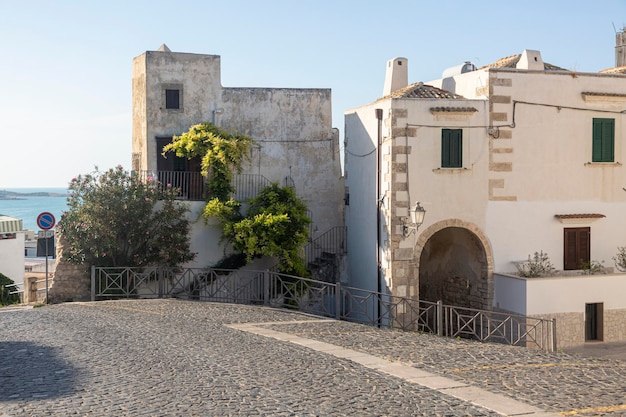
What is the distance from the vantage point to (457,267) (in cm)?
2491

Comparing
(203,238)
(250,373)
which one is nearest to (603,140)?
(203,238)

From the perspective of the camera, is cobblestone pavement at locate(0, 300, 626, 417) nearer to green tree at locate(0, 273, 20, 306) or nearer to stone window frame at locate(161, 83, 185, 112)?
stone window frame at locate(161, 83, 185, 112)

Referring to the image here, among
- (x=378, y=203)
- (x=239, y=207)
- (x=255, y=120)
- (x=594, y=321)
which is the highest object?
(x=255, y=120)

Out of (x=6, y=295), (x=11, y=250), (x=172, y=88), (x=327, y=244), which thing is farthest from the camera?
(x=11, y=250)

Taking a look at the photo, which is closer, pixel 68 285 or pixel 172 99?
pixel 68 285

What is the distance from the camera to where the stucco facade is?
2634 centimetres

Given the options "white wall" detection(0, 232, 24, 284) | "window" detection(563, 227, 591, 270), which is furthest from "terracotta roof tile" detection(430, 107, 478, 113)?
"white wall" detection(0, 232, 24, 284)

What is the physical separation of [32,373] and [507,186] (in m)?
15.6

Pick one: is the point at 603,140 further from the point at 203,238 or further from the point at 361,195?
the point at 203,238

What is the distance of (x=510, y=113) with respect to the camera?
75.8ft

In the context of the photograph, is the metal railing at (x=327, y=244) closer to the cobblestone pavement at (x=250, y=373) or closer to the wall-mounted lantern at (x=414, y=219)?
the wall-mounted lantern at (x=414, y=219)

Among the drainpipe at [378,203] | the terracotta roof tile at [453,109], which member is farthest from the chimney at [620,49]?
the drainpipe at [378,203]

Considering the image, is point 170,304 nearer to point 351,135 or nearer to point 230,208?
point 230,208

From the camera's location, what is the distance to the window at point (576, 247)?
2383 centimetres
